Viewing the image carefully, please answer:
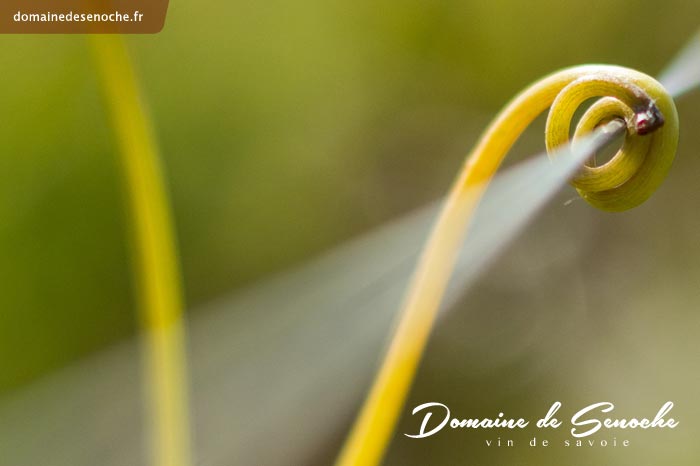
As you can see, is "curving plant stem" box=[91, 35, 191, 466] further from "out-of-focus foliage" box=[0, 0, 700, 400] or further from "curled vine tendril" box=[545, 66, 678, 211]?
"out-of-focus foliage" box=[0, 0, 700, 400]

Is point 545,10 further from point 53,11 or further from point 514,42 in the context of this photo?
point 53,11

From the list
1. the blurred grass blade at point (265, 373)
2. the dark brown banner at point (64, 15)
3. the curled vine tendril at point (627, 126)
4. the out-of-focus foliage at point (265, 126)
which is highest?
the out-of-focus foliage at point (265, 126)

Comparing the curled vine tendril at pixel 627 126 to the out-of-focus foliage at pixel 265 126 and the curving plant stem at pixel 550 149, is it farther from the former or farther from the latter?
the out-of-focus foliage at pixel 265 126

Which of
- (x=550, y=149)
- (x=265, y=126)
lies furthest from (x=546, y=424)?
(x=550, y=149)

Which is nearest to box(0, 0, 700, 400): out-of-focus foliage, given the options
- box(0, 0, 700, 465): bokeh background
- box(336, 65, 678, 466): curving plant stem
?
box(0, 0, 700, 465): bokeh background

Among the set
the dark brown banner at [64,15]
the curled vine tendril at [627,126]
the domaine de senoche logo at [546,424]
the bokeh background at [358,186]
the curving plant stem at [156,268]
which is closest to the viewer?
the curled vine tendril at [627,126]

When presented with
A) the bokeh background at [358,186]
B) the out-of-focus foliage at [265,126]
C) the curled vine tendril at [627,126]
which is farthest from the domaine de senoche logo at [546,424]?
the curled vine tendril at [627,126]

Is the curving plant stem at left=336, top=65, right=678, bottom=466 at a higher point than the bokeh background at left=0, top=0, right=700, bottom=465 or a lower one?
lower
